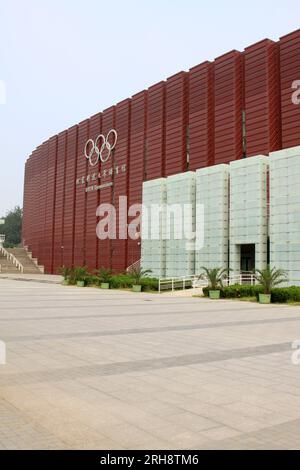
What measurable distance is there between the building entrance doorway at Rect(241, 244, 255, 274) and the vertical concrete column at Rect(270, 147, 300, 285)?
6.96m

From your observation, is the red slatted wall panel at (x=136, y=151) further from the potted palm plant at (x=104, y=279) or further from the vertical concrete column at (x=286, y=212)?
the vertical concrete column at (x=286, y=212)

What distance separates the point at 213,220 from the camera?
38000 mm

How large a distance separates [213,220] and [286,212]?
7.69 metres

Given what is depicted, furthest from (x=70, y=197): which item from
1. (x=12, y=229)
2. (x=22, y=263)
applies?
(x=12, y=229)

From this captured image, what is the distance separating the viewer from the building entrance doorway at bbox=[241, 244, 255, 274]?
130 ft

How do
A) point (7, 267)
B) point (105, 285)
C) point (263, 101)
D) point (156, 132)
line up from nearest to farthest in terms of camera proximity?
point (105, 285) < point (263, 101) < point (156, 132) < point (7, 267)

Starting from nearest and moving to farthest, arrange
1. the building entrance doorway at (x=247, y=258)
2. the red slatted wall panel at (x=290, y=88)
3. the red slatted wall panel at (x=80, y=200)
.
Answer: the red slatted wall panel at (x=290, y=88)
the building entrance doorway at (x=247, y=258)
the red slatted wall panel at (x=80, y=200)

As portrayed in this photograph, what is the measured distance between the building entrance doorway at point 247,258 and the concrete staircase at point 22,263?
4113cm

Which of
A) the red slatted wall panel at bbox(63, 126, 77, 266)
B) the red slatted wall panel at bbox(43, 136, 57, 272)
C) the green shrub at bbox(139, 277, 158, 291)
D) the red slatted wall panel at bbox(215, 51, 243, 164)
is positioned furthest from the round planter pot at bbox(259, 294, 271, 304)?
the red slatted wall panel at bbox(43, 136, 57, 272)

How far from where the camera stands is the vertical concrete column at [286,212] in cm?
3089
